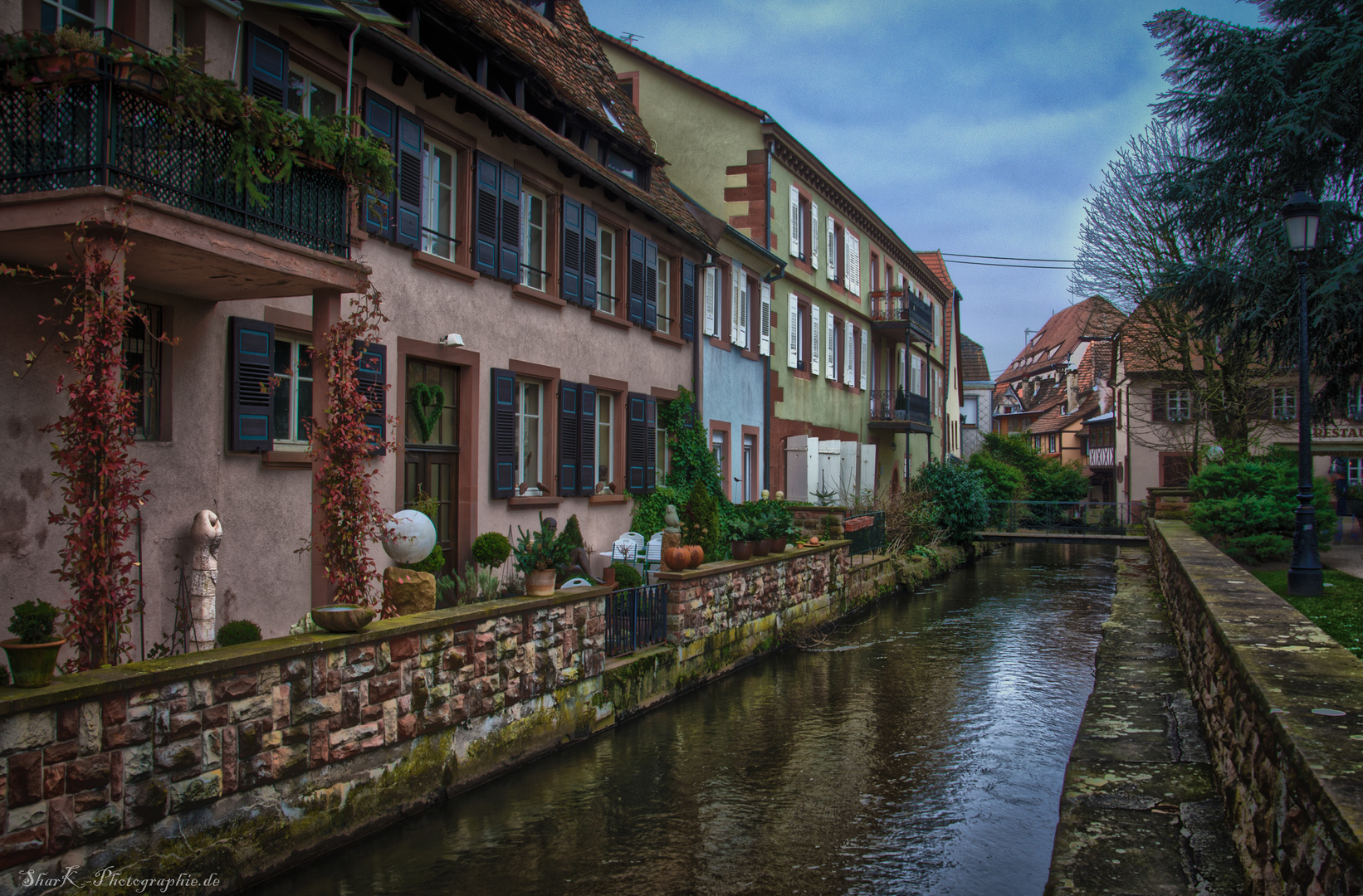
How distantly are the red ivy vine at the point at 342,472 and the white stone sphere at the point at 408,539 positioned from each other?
0.89 ft

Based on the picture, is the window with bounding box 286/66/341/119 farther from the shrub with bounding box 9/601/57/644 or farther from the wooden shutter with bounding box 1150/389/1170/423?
the wooden shutter with bounding box 1150/389/1170/423

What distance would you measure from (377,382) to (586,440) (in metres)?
4.23

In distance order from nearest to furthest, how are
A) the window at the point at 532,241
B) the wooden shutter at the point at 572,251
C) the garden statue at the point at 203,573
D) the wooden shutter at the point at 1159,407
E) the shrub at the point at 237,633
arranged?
the shrub at the point at 237,633 → the garden statue at the point at 203,573 → the window at the point at 532,241 → the wooden shutter at the point at 572,251 → the wooden shutter at the point at 1159,407

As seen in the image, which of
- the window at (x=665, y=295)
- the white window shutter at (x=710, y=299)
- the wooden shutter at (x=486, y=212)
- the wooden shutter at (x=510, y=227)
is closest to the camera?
the wooden shutter at (x=486, y=212)

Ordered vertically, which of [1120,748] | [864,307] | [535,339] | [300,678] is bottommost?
Result: [1120,748]

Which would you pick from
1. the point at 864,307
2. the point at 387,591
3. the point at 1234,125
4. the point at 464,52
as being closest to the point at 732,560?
the point at 387,591

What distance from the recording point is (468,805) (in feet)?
21.3

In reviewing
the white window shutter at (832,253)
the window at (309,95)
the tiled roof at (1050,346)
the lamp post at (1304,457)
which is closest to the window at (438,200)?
the window at (309,95)

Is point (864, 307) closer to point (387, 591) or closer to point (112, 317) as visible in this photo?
point (387, 591)

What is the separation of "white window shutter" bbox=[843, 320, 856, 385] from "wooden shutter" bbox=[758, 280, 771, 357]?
19.7ft

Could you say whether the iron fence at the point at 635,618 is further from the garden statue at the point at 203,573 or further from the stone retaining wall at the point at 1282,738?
the stone retaining wall at the point at 1282,738

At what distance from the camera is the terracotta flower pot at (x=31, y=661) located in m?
4.01

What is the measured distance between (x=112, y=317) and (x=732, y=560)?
776cm

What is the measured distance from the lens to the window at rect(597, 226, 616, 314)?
551 inches
